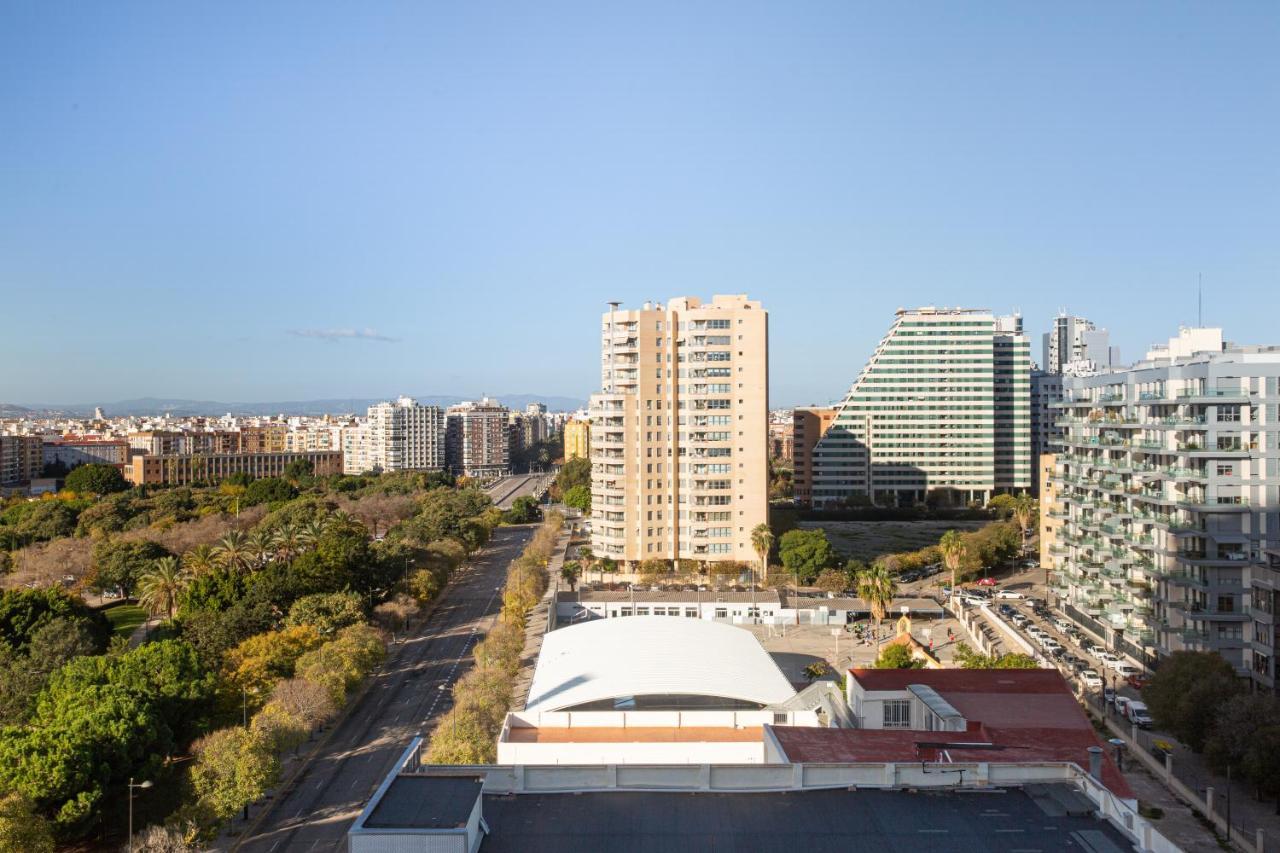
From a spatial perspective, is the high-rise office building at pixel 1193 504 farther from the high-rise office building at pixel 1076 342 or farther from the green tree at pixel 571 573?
the high-rise office building at pixel 1076 342

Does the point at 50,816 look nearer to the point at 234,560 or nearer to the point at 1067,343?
the point at 234,560

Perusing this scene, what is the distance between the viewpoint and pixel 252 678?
113 ft

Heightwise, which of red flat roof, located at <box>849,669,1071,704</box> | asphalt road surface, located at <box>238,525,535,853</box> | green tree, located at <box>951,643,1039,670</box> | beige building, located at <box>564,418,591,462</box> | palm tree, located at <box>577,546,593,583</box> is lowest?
asphalt road surface, located at <box>238,525,535,853</box>

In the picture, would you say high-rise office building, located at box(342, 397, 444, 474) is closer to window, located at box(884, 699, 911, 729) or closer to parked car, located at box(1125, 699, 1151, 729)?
parked car, located at box(1125, 699, 1151, 729)

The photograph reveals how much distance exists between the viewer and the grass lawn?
1940 inches

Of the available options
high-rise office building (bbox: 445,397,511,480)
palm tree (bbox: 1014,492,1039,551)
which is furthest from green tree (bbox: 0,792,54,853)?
high-rise office building (bbox: 445,397,511,480)

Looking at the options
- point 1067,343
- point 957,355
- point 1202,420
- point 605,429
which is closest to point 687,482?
point 605,429

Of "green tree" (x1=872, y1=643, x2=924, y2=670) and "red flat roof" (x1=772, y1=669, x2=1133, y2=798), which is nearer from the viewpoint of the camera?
"red flat roof" (x1=772, y1=669, x2=1133, y2=798)

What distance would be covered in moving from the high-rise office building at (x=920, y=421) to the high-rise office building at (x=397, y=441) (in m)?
71.1

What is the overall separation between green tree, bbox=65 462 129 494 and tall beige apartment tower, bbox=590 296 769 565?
2857 inches

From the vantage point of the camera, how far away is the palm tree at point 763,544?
56.5 meters

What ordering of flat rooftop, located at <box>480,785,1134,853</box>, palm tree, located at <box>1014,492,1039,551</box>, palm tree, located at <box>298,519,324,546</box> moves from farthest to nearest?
1. palm tree, located at <box>1014,492,1039,551</box>
2. palm tree, located at <box>298,519,324,546</box>
3. flat rooftop, located at <box>480,785,1134,853</box>

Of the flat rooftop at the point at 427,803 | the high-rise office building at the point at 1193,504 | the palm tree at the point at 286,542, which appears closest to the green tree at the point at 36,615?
the palm tree at the point at 286,542

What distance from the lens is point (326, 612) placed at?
4219cm
